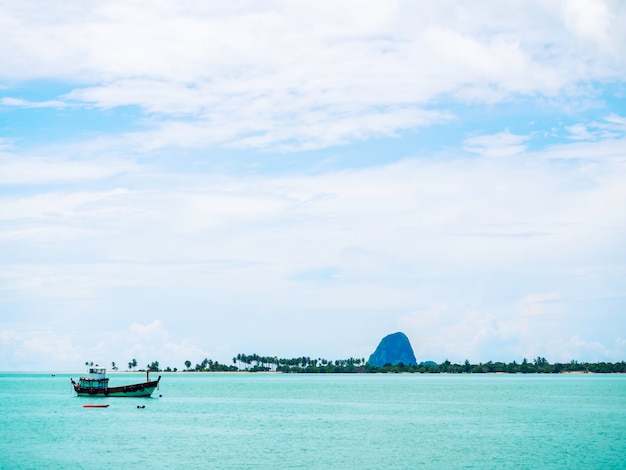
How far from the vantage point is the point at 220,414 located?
321ft

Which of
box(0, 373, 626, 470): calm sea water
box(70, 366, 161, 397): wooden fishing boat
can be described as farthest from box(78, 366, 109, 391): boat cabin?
box(0, 373, 626, 470): calm sea water

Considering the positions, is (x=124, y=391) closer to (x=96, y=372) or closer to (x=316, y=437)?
(x=96, y=372)

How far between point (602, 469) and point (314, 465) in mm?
21407

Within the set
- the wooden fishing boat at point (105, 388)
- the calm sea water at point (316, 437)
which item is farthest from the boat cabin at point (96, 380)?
the calm sea water at point (316, 437)

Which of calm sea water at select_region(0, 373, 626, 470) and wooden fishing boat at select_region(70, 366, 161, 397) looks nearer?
calm sea water at select_region(0, 373, 626, 470)

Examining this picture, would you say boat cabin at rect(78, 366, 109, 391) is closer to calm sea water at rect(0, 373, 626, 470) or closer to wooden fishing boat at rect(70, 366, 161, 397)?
wooden fishing boat at rect(70, 366, 161, 397)

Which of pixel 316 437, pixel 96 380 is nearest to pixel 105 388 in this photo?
pixel 96 380

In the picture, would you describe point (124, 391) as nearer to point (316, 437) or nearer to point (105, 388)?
point (105, 388)

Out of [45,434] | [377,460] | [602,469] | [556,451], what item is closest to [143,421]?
[45,434]

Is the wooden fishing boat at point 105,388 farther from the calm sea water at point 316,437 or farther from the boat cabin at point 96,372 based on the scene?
the calm sea water at point 316,437

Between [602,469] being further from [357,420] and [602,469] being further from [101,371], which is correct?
[101,371]

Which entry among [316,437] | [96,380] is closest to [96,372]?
[96,380]

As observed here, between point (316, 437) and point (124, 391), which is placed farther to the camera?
point (124, 391)

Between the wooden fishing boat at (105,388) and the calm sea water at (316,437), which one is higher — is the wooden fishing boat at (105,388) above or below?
above
